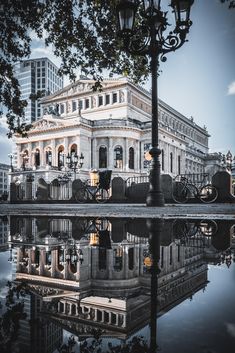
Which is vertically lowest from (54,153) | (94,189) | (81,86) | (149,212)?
(149,212)

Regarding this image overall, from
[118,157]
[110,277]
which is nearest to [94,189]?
[110,277]

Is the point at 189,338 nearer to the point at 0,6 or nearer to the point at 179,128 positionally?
the point at 0,6

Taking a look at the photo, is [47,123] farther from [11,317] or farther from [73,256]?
[11,317]

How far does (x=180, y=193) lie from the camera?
37.6 ft

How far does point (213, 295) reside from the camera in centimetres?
107

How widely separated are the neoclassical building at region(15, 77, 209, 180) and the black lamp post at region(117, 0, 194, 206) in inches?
1174

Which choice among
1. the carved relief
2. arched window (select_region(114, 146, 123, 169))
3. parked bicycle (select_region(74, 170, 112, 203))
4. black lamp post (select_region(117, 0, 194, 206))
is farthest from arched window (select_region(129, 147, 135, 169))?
black lamp post (select_region(117, 0, 194, 206))

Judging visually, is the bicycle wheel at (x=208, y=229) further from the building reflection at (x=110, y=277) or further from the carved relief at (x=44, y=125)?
the carved relief at (x=44, y=125)

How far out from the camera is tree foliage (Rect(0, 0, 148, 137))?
7957mm

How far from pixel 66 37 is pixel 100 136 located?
3333 cm

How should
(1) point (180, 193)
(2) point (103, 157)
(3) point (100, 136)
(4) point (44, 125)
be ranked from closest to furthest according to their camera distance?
(1) point (180, 193) < (3) point (100, 136) < (2) point (103, 157) < (4) point (44, 125)

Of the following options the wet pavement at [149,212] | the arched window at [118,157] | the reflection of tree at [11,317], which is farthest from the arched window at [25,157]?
the reflection of tree at [11,317]

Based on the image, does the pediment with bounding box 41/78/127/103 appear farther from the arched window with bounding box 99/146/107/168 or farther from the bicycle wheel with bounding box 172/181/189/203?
the bicycle wheel with bounding box 172/181/189/203

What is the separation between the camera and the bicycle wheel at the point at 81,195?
1388 centimetres
